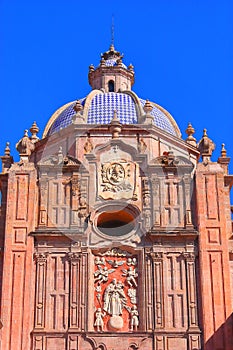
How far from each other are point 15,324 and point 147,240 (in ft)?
17.1

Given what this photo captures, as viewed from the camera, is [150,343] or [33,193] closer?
[150,343]

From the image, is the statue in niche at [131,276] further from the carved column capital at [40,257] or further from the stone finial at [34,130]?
the stone finial at [34,130]

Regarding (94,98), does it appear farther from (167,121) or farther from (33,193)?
(33,193)

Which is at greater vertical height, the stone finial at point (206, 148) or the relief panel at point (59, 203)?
the stone finial at point (206, 148)

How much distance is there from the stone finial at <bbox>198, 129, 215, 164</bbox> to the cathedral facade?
54mm

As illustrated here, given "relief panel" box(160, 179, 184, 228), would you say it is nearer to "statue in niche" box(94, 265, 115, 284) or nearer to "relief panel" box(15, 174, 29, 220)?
"statue in niche" box(94, 265, 115, 284)

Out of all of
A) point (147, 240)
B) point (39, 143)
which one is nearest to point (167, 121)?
point (39, 143)

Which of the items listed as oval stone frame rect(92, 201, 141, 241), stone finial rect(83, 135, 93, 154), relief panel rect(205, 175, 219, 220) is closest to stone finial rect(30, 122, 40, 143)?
stone finial rect(83, 135, 93, 154)

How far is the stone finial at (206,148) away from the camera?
90.4 ft

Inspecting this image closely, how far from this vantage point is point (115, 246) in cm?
2595

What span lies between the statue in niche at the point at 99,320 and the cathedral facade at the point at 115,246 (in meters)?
0.03

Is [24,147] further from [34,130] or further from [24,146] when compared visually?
[34,130]

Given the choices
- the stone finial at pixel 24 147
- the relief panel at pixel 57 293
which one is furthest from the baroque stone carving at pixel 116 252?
the stone finial at pixel 24 147

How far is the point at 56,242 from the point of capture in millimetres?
25844
